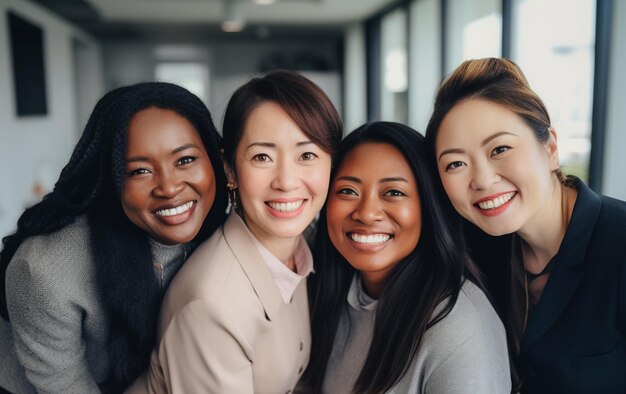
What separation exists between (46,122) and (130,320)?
6180 mm

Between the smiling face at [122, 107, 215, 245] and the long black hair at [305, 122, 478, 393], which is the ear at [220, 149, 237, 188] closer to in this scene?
the smiling face at [122, 107, 215, 245]

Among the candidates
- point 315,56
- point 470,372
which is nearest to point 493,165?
point 470,372

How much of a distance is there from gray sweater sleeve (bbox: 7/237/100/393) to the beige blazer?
0.20m

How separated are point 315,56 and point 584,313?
33.0 ft

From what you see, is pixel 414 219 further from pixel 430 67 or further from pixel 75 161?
pixel 430 67

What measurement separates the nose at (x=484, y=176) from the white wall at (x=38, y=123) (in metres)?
3.57

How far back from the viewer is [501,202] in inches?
55.5

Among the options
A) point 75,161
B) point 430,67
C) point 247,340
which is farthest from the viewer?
point 430,67

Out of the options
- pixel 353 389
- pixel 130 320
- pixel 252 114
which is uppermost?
pixel 252 114

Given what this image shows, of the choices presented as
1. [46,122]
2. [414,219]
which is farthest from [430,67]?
[414,219]

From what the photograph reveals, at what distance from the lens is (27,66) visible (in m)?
5.64

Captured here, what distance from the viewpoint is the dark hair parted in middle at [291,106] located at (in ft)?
4.74

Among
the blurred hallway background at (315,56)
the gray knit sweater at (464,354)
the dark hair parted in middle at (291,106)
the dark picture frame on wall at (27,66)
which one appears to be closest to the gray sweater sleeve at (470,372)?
the gray knit sweater at (464,354)

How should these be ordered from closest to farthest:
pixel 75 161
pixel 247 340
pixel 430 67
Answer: pixel 247 340, pixel 75 161, pixel 430 67
